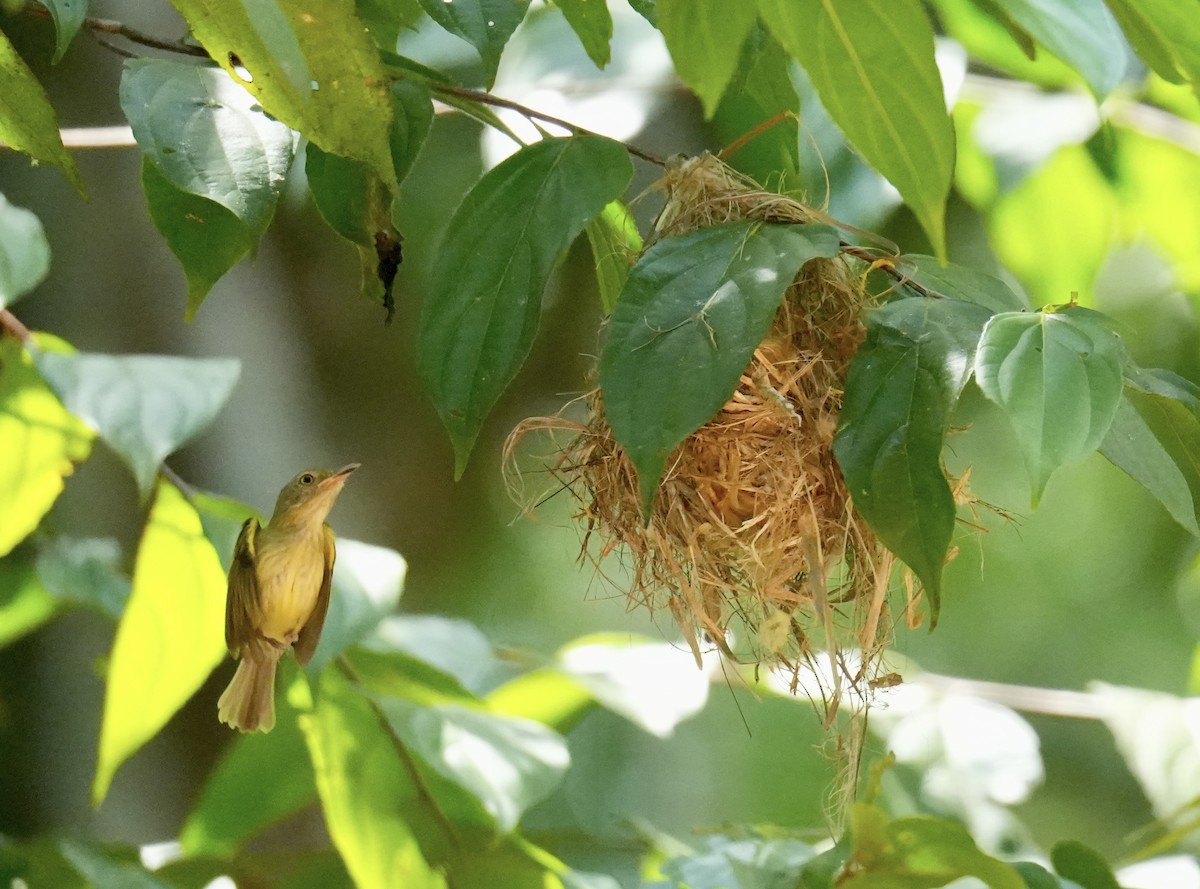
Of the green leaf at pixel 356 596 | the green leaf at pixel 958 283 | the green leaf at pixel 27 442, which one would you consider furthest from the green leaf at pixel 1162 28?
the green leaf at pixel 27 442

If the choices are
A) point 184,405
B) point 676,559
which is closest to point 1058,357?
point 676,559

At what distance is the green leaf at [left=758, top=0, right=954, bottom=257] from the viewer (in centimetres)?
41

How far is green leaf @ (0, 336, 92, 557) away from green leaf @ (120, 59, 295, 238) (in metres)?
0.71

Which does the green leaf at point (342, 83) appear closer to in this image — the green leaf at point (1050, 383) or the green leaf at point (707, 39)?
the green leaf at point (707, 39)

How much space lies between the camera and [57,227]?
1711mm

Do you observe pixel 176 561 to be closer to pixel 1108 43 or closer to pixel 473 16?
pixel 473 16

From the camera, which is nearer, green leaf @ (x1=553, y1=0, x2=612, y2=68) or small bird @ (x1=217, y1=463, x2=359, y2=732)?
green leaf @ (x1=553, y1=0, x2=612, y2=68)

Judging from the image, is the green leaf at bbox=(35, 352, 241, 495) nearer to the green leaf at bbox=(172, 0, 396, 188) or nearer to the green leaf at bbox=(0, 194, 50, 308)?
the green leaf at bbox=(0, 194, 50, 308)

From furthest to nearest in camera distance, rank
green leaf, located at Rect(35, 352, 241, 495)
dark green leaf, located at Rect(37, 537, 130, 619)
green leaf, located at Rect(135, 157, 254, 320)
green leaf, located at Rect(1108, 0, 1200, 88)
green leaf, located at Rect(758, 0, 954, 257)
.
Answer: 1. dark green leaf, located at Rect(37, 537, 130, 619)
2. green leaf, located at Rect(35, 352, 241, 495)
3. green leaf, located at Rect(135, 157, 254, 320)
4. green leaf, located at Rect(1108, 0, 1200, 88)
5. green leaf, located at Rect(758, 0, 954, 257)

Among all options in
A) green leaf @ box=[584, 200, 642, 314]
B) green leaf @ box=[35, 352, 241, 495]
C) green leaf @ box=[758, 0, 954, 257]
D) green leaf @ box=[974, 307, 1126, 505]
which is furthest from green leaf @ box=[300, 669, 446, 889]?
green leaf @ box=[758, 0, 954, 257]

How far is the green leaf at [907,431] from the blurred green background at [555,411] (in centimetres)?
92

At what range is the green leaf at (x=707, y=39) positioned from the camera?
1.41ft

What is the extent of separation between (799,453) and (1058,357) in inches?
11.7

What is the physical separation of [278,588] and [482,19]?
0.58 meters
